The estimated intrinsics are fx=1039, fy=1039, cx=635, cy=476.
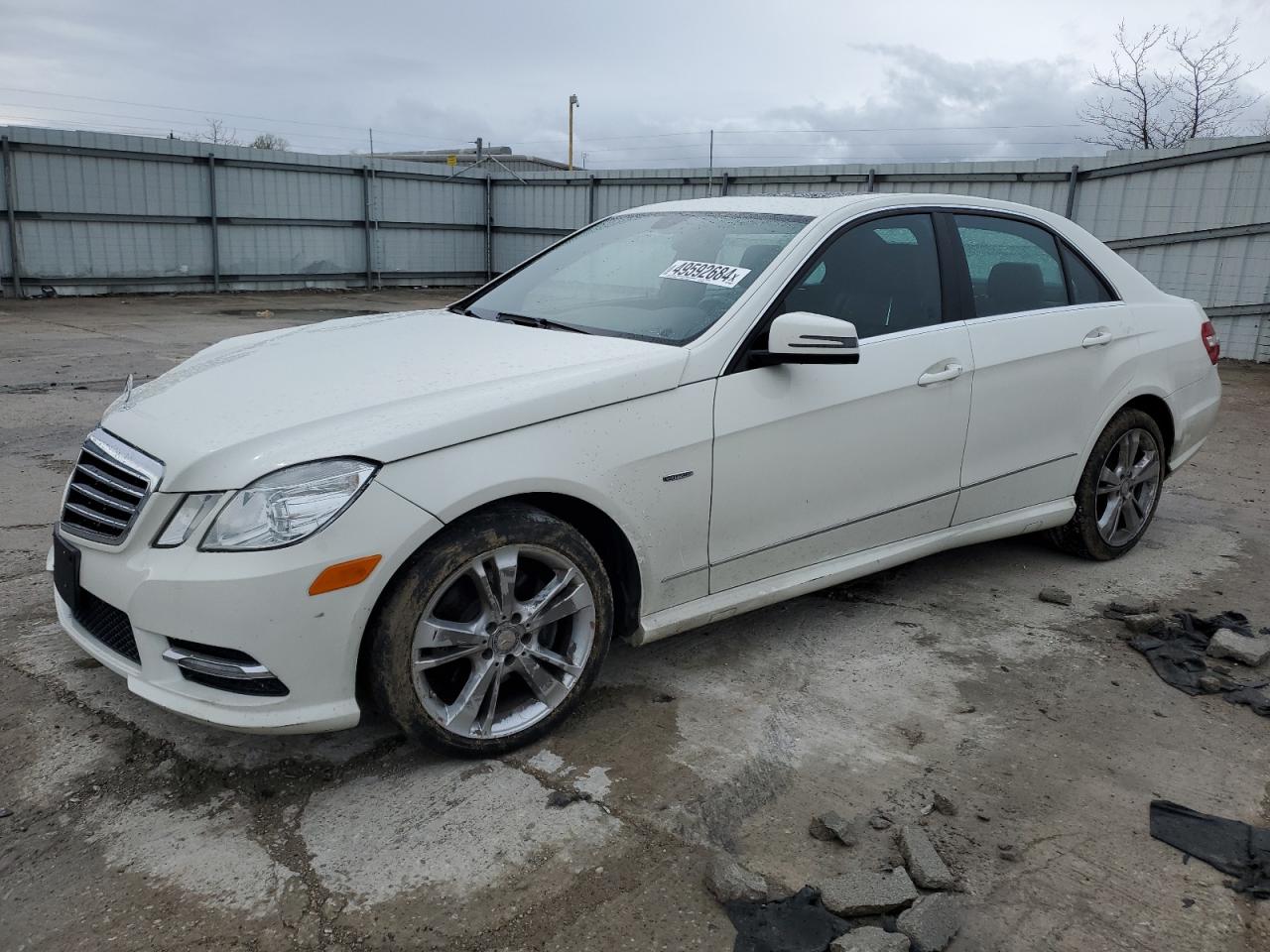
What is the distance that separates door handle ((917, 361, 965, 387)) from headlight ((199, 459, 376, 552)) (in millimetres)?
2126

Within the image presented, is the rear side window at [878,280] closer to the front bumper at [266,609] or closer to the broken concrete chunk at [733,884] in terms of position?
the front bumper at [266,609]

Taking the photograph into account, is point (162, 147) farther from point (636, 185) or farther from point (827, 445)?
point (827, 445)

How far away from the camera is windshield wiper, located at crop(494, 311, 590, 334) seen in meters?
3.62

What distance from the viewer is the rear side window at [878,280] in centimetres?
364

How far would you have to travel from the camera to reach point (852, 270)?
148 inches

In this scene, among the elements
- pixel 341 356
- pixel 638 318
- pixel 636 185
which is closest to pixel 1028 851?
pixel 638 318

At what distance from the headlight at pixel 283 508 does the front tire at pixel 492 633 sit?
27 centimetres

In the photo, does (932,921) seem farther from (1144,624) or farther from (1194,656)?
(1144,624)

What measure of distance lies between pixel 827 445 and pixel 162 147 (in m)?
17.5

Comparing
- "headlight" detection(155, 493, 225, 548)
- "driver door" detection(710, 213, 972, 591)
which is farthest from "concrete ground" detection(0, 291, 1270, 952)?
"headlight" detection(155, 493, 225, 548)

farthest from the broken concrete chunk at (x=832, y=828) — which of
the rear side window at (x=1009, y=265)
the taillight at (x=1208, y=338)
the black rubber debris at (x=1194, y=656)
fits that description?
the taillight at (x=1208, y=338)

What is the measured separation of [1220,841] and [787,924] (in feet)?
4.01

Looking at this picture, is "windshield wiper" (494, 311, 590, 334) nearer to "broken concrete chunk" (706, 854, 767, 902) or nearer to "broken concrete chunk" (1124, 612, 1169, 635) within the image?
"broken concrete chunk" (706, 854, 767, 902)

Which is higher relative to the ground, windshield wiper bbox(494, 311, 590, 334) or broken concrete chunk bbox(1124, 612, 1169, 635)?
windshield wiper bbox(494, 311, 590, 334)
